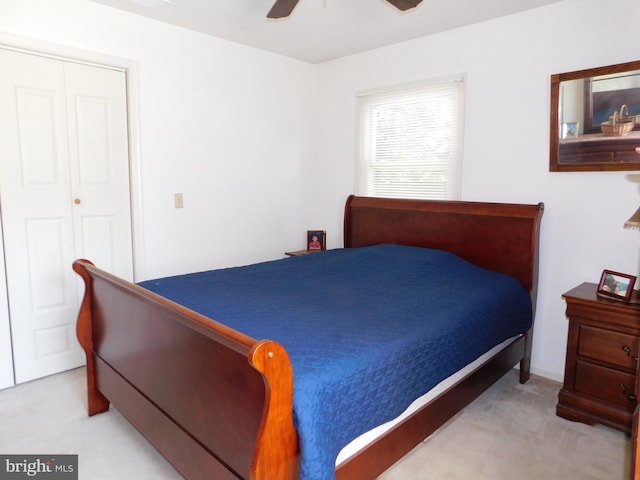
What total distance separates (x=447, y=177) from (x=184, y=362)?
243 cm

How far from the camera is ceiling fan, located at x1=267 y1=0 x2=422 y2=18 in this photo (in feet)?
6.89

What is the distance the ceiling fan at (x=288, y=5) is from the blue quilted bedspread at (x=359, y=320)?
1445 mm

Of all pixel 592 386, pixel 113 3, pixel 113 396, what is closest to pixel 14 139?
pixel 113 3

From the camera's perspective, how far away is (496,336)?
90.7 inches

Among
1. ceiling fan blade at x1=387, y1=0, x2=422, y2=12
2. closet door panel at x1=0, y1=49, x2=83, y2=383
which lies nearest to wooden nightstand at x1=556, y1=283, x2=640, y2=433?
ceiling fan blade at x1=387, y1=0, x2=422, y2=12

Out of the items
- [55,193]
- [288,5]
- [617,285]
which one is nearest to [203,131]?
[55,193]

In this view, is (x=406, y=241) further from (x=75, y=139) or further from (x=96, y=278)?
(x=75, y=139)

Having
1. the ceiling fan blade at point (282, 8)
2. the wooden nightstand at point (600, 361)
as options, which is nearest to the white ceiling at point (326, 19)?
the ceiling fan blade at point (282, 8)

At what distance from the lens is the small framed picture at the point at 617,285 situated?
7.30 feet

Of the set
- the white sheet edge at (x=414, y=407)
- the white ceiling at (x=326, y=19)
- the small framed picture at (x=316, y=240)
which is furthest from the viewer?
the small framed picture at (x=316, y=240)

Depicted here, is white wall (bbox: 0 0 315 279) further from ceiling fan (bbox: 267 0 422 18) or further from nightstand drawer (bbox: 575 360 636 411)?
nightstand drawer (bbox: 575 360 636 411)

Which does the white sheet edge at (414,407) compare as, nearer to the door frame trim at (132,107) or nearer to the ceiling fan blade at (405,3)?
the ceiling fan blade at (405,3)

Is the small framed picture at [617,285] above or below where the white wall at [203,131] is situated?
below
